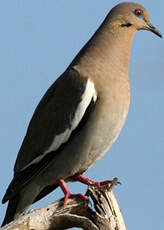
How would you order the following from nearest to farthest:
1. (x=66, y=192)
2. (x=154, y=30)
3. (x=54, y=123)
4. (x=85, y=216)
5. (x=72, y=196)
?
(x=85, y=216) → (x=72, y=196) → (x=66, y=192) → (x=54, y=123) → (x=154, y=30)

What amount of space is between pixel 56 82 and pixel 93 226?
1931 mm

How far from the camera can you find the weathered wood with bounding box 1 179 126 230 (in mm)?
5766

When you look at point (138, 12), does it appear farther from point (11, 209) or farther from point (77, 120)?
point (11, 209)

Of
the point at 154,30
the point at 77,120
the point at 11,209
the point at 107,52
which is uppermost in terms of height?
the point at 154,30

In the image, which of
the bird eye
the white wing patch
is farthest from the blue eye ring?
the white wing patch

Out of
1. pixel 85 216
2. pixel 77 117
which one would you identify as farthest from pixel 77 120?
pixel 85 216

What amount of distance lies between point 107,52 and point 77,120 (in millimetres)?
941

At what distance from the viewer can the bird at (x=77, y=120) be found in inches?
256

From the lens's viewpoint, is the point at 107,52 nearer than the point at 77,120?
No

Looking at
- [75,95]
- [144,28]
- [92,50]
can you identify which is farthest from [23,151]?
[144,28]

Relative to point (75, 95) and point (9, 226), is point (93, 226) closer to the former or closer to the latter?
point (9, 226)

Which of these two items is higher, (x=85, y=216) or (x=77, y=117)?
(x=77, y=117)

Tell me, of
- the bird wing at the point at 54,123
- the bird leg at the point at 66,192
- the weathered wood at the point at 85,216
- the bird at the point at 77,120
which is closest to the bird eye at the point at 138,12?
the bird at the point at 77,120

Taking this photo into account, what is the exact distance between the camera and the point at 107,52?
6938mm
